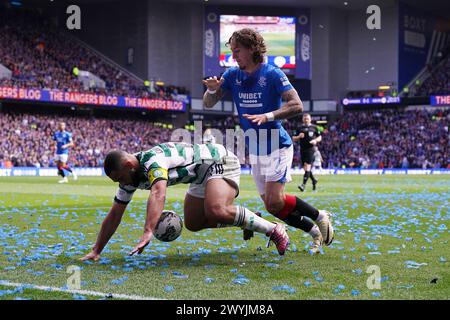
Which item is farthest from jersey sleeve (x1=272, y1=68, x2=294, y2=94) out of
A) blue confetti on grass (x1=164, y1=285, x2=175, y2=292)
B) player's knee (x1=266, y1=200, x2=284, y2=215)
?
blue confetti on grass (x1=164, y1=285, x2=175, y2=292)

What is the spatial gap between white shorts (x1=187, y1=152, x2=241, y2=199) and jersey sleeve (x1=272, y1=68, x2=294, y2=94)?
892mm

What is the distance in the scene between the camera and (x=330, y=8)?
224ft

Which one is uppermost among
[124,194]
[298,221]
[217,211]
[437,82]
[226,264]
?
[437,82]

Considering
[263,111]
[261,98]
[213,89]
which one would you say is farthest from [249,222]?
[213,89]

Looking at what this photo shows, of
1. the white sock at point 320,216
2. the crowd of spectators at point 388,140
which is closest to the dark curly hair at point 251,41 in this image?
the white sock at point 320,216

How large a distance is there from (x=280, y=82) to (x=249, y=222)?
152 centimetres

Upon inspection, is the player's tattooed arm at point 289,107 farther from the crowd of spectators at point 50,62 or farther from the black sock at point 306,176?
the crowd of spectators at point 50,62

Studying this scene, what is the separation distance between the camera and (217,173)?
6859mm

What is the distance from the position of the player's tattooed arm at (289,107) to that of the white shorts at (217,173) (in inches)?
29.3

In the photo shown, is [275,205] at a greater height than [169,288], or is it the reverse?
[275,205]

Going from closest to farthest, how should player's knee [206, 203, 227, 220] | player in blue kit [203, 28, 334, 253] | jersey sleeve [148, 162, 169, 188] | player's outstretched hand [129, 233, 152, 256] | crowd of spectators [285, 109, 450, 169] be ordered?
1. player's outstretched hand [129, 233, 152, 256]
2. jersey sleeve [148, 162, 169, 188]
3. player's knee [206, 203, 227, 220]
4. player in blue kit [203, 28, 334, 253]
5. crowd of spectators [285, 109, 450, 169]

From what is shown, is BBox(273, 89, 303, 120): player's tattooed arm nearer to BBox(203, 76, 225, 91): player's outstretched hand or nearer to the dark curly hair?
the dark curly hair

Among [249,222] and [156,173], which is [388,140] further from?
[156,173]

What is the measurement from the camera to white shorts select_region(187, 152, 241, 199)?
682 cm
